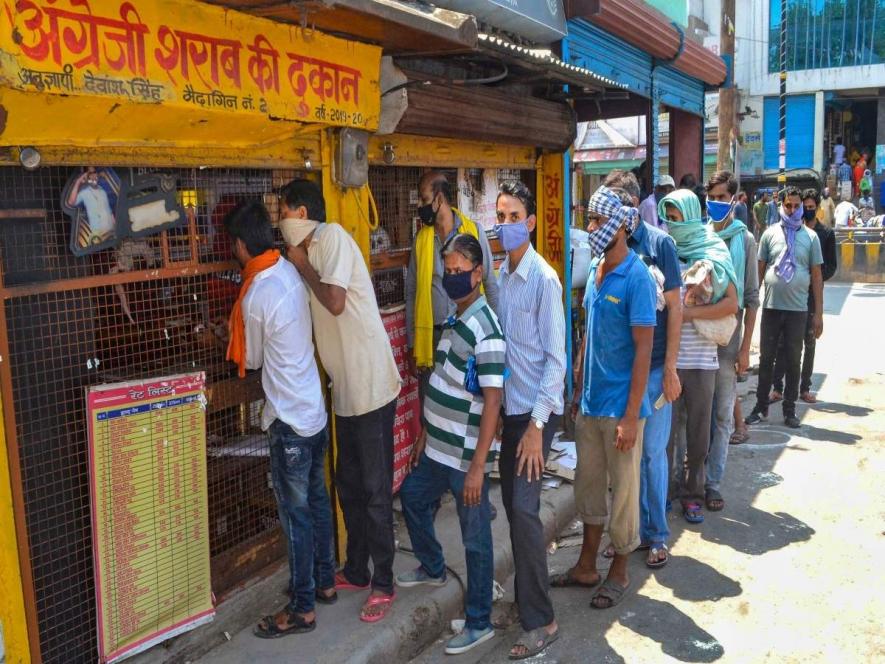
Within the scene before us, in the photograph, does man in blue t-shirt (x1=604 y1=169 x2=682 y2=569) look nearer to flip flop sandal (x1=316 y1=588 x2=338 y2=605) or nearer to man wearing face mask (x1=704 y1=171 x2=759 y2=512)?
man wearing face mask (x1=704 y1=171 x2=759 y2=512)

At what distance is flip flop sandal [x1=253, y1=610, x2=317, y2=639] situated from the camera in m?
3.71

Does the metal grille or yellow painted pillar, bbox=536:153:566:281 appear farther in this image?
yellow painted pillar, bbox=536:153:566:281

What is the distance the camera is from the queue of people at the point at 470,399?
3561 millimetres

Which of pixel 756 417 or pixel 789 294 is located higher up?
pixel 789 294

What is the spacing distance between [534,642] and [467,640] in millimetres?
317

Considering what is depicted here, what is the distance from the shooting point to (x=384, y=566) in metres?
3.96

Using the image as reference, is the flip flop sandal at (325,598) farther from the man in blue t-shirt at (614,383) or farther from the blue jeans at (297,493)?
the man in blue t-shirt at (614,383)

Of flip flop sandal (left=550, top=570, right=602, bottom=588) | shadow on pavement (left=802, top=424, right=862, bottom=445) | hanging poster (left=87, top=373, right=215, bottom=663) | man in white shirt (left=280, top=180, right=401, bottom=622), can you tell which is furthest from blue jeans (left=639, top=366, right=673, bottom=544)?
shadow on pavement (left=802, top=424, right=862, bottom=445)

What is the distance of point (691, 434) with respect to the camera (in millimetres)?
5305

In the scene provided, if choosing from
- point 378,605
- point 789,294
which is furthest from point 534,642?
point 789,294

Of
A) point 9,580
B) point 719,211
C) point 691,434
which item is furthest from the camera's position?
point 719,211

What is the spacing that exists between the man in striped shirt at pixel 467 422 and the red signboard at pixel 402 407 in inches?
46.3

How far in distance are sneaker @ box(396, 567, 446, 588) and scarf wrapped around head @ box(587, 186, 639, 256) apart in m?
1.92

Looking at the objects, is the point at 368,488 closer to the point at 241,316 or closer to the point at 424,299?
the point at 241,316
